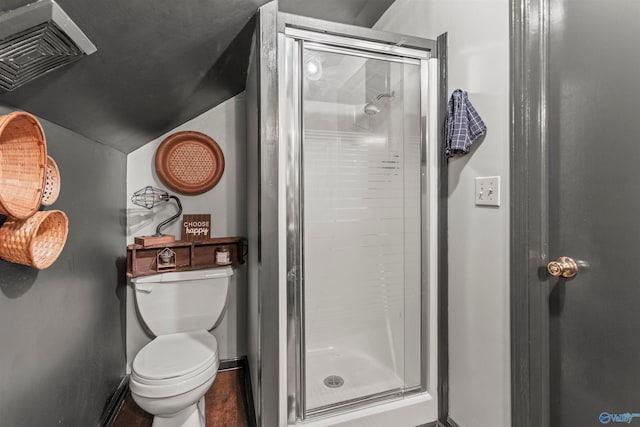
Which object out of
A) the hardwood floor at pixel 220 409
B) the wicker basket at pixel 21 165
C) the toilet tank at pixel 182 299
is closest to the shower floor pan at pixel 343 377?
the hardwood floor at pixel 220 409

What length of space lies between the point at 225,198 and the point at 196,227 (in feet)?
0.94

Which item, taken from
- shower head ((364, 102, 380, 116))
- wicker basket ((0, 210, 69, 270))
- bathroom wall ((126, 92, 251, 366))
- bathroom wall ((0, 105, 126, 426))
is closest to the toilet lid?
bathroom wall ((0, 105, 126, 426))

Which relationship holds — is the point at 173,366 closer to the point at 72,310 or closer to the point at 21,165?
the point at 72,310

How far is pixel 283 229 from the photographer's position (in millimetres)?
1278

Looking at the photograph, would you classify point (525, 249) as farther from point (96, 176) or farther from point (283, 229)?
point (96, 176)

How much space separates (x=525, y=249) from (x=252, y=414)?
1554 mm

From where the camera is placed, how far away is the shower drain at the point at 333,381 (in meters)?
1.44

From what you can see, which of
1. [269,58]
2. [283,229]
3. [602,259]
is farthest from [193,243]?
[602,259]

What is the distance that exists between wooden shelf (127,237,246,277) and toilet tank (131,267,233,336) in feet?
0.16

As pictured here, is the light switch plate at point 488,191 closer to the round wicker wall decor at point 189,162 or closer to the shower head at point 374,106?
the shower head at point 374,106

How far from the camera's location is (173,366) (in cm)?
139

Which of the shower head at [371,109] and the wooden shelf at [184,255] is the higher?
the shower head at [371,109]

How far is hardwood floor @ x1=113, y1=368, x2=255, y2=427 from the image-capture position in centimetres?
159

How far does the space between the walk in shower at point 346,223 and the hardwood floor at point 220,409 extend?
441 mm
